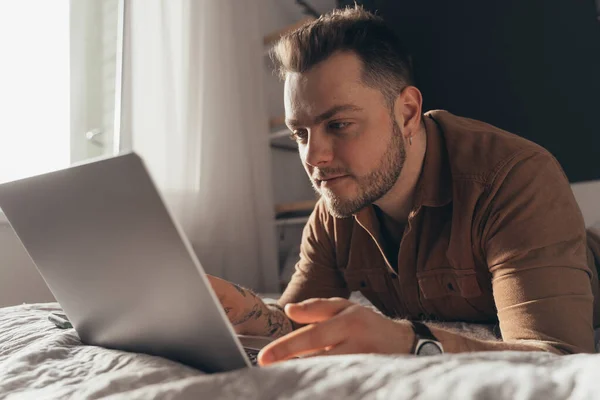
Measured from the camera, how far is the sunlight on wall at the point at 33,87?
1.63 meters

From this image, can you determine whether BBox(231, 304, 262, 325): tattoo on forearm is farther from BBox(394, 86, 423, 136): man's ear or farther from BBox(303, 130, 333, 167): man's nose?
BBox(394, 86, 423, 136): man's ear

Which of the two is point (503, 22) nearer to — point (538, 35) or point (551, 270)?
point (538, 35)

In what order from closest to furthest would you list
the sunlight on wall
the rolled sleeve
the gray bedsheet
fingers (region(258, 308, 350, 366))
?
the gray bedsheet, fingers (region(258, 308, 350, 366)), the rolled sleeve, the sunlight on wall

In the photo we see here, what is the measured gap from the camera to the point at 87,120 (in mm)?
1858

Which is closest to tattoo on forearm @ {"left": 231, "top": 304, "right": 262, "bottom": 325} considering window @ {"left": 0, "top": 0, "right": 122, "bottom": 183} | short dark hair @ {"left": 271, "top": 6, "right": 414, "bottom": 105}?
short dark hair @ {"left": 271, "top": 6, "right": 414, "bottom": 105}

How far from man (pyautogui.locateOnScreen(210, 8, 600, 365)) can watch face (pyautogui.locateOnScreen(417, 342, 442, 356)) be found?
49 millimetres

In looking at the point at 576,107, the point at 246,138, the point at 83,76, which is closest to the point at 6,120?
the point at 83,76

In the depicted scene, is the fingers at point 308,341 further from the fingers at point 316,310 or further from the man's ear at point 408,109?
the man's ear at point 408,109

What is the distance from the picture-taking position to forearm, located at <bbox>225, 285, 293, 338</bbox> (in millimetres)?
855

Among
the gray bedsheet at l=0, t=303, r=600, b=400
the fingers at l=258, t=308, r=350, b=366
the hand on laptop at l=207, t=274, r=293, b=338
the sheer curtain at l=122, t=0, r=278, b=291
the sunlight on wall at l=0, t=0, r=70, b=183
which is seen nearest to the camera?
the gray bedsheet at l=0, t=303, r=600, b=400

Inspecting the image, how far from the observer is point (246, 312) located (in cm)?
86

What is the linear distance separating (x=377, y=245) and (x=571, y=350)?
0.46m

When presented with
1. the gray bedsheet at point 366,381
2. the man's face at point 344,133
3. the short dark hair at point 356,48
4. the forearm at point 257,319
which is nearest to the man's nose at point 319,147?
the man's face at point 344,133

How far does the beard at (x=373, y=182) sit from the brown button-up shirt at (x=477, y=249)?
0.20 feet
